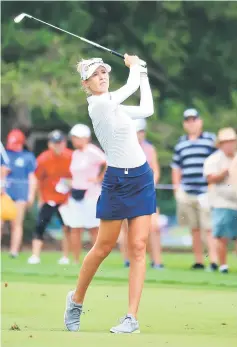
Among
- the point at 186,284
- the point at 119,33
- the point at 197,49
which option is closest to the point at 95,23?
the point at 119,33

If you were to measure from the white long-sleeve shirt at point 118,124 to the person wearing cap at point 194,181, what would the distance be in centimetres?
745

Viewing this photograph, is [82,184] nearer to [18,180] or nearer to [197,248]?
[197,248]

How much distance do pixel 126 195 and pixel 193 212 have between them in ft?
26.0

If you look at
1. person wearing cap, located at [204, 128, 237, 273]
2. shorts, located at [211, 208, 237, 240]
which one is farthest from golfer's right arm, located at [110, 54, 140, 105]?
shorts, located at [211, 208, 237, 240]

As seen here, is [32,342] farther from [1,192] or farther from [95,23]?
[95,23]

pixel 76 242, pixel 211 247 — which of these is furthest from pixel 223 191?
pixel 76 242

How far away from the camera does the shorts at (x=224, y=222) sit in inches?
613

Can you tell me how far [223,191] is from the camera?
15.6m

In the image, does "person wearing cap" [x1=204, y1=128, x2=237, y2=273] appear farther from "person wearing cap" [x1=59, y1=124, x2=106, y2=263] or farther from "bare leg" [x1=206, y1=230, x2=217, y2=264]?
"person wearing cap" [x1=59, y1=124, x2=106, y2=263]

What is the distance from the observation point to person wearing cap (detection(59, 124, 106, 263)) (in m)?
16.9

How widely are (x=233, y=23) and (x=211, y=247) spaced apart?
397 inches

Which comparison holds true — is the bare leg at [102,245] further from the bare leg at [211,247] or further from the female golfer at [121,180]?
the bare leg at [211,247]

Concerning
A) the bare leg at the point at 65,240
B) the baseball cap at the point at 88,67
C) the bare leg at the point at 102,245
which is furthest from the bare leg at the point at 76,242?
the baseball cap at the point at 88,67

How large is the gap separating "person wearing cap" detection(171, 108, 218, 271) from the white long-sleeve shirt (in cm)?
745
